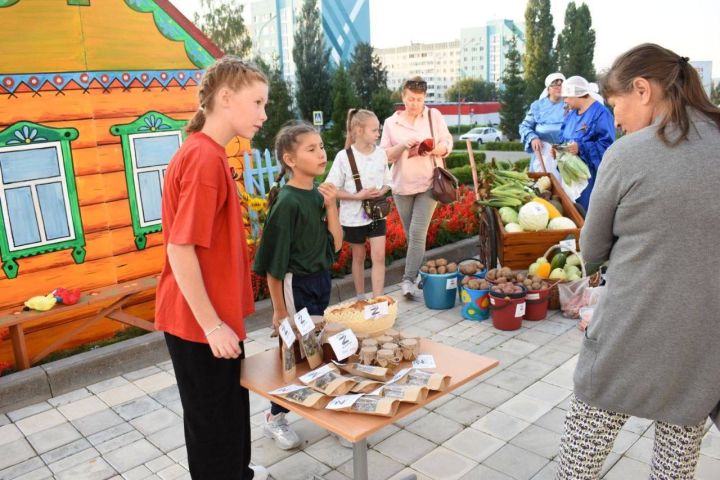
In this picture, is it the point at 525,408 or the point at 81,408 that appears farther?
the point at 81,408

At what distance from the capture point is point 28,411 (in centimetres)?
398

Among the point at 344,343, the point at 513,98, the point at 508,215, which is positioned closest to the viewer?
the point at 344,343

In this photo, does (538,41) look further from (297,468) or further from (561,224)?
(297,468)

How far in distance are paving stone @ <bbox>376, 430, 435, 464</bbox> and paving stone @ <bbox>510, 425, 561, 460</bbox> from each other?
1.67 ft

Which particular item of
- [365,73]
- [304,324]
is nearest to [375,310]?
[304,324]

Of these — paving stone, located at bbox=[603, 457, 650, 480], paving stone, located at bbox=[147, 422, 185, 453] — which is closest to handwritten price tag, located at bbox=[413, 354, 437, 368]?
paving stone, located at bbox=[603, 457, 650, 480]

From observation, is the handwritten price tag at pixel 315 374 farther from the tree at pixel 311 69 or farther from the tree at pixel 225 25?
the tree at pixel 311 69

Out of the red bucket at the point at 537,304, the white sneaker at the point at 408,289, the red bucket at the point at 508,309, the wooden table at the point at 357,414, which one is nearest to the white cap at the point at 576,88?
the red bucket at the point at 537,304

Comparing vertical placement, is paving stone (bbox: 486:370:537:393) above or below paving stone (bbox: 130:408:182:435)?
below

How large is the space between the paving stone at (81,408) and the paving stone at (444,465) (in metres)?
2.21

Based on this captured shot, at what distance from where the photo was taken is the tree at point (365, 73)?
40.2 meters

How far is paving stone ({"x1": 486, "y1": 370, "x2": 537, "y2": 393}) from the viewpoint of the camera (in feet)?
13.3

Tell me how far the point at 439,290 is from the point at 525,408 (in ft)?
6.50

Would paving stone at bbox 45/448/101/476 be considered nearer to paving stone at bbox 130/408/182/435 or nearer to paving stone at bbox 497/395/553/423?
paving stone at bbox 130/408/182/435
